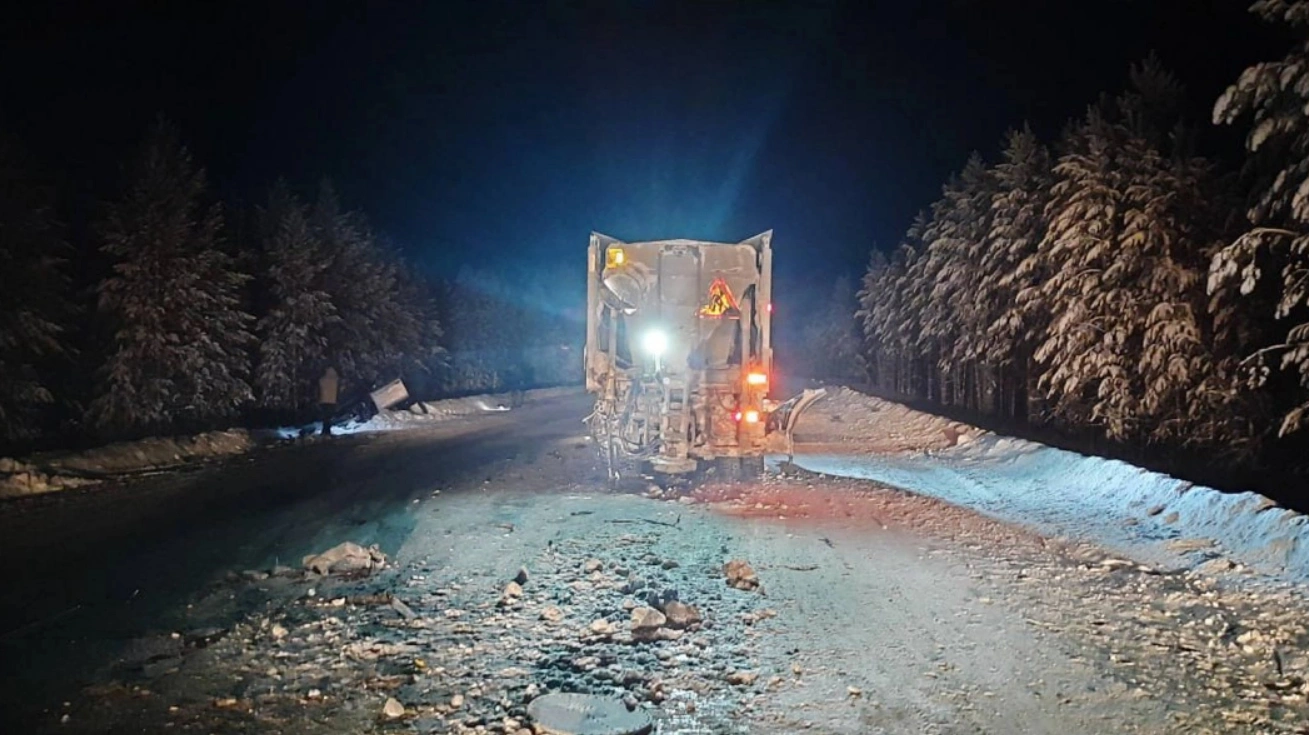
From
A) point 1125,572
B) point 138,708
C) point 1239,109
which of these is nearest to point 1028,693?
point 1125,572

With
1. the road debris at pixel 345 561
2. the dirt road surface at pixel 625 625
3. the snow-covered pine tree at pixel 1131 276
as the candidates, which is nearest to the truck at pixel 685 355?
the dirt road surface at pixel 625 625

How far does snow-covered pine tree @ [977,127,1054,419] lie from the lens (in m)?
25.9

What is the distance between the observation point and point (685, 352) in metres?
16.1

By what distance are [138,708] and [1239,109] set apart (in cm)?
1281

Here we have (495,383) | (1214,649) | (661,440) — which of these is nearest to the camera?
(1214,649)

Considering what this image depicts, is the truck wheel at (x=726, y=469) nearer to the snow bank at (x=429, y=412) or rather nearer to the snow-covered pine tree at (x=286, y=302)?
the snow bank at (x=429, y=412)

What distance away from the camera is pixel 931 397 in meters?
47.0

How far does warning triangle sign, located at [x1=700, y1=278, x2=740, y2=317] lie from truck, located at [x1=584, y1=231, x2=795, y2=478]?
2 centimetres

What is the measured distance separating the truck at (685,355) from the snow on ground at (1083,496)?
8.75 ft

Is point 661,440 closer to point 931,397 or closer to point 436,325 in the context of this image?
point 436,325

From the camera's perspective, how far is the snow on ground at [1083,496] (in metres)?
9.79

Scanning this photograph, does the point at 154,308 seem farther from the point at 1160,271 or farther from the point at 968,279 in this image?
the point at 968,279

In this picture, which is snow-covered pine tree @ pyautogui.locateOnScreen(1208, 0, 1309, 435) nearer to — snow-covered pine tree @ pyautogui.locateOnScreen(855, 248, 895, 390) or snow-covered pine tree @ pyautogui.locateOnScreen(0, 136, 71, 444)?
snow-covered pine tree @ pyautogui.locateOnScreen(0, 136, 71, 444)

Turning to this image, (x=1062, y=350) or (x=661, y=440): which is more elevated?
(x=1062, y=350)
